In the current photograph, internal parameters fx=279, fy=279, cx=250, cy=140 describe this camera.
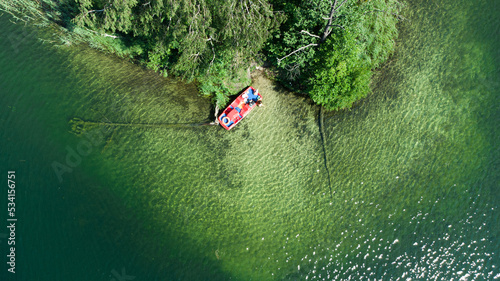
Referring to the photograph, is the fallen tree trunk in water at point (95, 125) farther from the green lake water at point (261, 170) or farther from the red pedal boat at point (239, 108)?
the red pedal boat at point (239, 108)

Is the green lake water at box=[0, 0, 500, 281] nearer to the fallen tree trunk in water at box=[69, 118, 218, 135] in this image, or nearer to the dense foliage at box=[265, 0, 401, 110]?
the fallen tree trunk in water at box=[69, 118, 218, 135]

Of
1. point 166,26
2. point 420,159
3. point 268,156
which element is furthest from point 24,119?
point 420,159

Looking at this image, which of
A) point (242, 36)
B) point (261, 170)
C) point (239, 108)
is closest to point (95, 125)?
point (239, 108)

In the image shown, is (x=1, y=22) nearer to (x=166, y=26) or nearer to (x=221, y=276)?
(x=166, y=26)

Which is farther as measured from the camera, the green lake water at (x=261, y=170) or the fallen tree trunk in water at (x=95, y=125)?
the fallen tree trunk in water at (x=95, y=125)

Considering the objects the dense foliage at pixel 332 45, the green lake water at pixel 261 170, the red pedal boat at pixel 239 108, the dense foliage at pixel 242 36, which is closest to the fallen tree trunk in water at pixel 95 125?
the green lake water at pixel 261 170

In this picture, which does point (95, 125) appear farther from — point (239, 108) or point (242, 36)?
point (242, 36)

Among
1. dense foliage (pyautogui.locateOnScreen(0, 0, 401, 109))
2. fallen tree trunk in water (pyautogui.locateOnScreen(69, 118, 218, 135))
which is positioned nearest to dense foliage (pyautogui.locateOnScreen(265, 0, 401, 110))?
dense foliage (pyautogui.locateOnScreen(0, 0, 401, 109))
